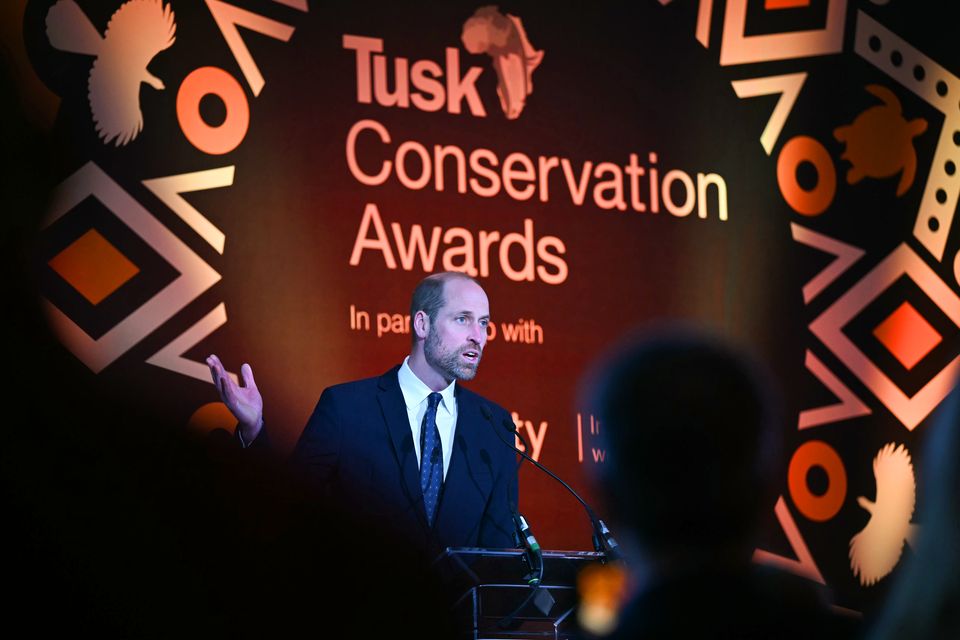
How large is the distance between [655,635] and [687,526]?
12cm

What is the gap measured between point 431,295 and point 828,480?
2143 millimetres

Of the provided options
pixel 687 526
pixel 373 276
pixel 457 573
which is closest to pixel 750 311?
pixel 373 276

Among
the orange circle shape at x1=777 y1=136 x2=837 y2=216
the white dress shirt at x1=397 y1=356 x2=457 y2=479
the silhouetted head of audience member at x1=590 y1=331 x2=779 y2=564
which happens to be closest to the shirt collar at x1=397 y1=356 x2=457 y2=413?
the white dress shirt at x1=397 y1=356 x2=457 y2=479

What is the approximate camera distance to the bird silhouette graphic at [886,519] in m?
5.27

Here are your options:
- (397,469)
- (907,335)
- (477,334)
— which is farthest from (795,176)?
(397,469)

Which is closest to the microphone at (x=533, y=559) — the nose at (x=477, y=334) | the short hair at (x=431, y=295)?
the nose at (x=477, y=334)

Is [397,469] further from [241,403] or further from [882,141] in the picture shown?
[882,141]

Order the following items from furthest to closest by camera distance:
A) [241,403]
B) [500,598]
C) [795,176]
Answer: [795,176], [241,403], [500,598]

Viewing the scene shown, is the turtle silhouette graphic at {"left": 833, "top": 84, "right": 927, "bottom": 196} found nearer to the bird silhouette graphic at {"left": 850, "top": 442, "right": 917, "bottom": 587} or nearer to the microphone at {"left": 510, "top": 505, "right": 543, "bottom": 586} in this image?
the bird silhouette graphic at {"left": 850, "top": 442, "right": 917, "bottom": 587}

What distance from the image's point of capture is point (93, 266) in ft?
13.7

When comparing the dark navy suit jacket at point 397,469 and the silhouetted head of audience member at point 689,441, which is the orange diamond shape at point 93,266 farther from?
the silhouetted head of audience member at point 689,441

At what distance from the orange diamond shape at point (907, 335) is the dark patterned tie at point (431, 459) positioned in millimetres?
2495

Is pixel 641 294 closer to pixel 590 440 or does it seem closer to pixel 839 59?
pixel 590 440

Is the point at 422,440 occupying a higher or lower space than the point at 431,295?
lower
